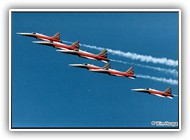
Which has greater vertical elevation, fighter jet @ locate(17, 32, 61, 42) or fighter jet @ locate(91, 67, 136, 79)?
fighter jet @ locate(17, 32, 61, 42)

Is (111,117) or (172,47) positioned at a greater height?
(172,47)

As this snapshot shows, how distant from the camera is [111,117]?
4609 millimetres

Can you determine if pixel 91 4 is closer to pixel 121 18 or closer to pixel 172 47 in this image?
pixel 121 18

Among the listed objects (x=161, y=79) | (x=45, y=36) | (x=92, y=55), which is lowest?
(x=161, y=79)

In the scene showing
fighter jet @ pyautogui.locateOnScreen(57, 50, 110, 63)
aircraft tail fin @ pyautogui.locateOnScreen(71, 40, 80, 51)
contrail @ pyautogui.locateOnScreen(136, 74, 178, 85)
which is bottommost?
contrail @ pyautogui.locateOnScreen(136, 74, 178, 85)

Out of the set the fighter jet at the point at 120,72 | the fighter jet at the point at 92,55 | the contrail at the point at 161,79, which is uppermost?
the fighter jet at the point at 92,55

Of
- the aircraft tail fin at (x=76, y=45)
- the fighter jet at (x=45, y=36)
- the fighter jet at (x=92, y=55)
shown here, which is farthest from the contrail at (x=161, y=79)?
the fighter jet at (x=45, y=36)

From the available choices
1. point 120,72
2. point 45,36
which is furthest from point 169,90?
point 45,36

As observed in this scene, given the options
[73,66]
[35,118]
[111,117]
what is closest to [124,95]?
[111,117]

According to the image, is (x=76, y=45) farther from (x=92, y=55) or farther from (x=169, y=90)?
(x=169, y=90)

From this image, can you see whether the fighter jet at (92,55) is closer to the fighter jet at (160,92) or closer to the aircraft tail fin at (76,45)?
the aircraft tail fin at (76,45)

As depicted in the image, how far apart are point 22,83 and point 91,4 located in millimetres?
980

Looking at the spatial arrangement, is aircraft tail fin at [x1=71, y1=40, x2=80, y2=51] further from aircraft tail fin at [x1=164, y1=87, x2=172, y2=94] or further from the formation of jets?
aircraft tail fin at [x1=164, y1=87, x2=172, y2=94]

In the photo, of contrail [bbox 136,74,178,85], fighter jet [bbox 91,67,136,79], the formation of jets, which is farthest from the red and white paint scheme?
contrail [bbox 136,74,178,85]
